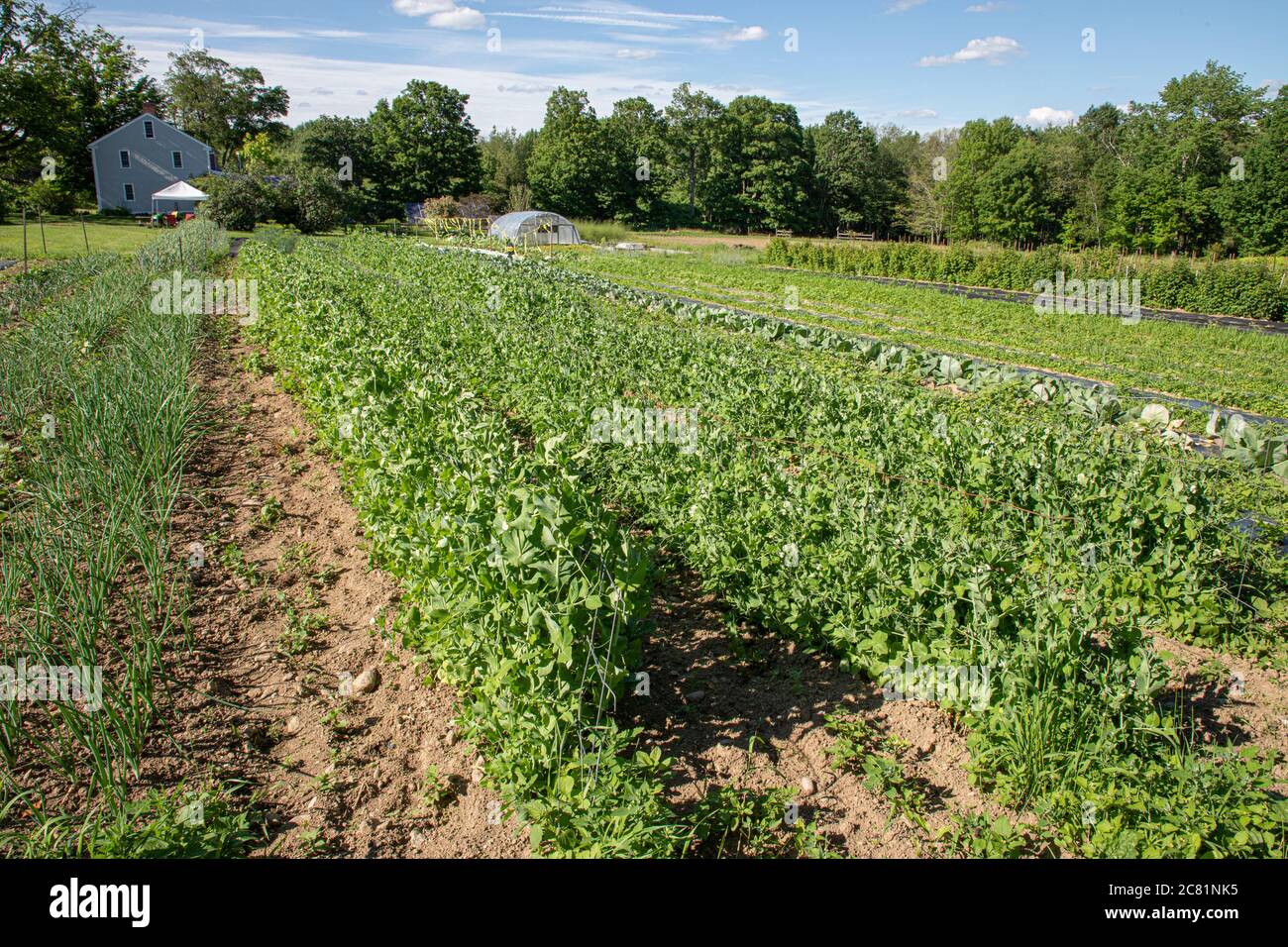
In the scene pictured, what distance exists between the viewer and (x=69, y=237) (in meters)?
32.7

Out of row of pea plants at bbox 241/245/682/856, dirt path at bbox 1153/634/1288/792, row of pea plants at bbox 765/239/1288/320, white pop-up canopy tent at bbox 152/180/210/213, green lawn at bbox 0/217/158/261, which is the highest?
white pop-up canopy tent at bbox 152/180/210/213

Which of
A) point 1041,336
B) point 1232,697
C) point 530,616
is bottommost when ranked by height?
point 1232,697

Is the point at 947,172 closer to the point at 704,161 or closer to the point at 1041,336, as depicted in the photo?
the point at 704,161

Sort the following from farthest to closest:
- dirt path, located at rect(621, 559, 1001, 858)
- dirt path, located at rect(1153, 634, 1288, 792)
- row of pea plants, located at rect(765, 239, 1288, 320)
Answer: row of pea plants, located at rect(765, 239, 1288, 320) < dirt path, located at rect(1153, 634, 1288, 792) < dirt path, located at rect(621, 559, 1001, 858)

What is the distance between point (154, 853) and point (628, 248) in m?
38.1

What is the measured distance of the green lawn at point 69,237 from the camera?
25434 mm

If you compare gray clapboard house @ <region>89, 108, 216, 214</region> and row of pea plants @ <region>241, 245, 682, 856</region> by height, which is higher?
gray clapboard house @ <region>89, 108, 216, 214</region>

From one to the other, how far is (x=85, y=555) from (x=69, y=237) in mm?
36734

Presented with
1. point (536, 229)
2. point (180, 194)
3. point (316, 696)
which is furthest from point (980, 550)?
point (180, 194)

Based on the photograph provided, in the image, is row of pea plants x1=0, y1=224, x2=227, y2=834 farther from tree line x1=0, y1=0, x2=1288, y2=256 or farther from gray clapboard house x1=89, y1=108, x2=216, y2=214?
gray clapboard house x1=89, y1=108, x2=216, y2=214

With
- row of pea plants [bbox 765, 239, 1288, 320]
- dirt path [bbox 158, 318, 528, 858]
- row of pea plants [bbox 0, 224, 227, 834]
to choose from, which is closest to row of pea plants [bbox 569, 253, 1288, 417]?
row of pea plants [bbox 765, 239, 1288, 320]

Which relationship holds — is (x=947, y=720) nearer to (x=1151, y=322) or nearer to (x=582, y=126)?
(x=1151, y=322)

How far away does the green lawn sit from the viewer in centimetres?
2543

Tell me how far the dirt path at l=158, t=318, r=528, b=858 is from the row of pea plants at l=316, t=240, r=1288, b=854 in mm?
1944
